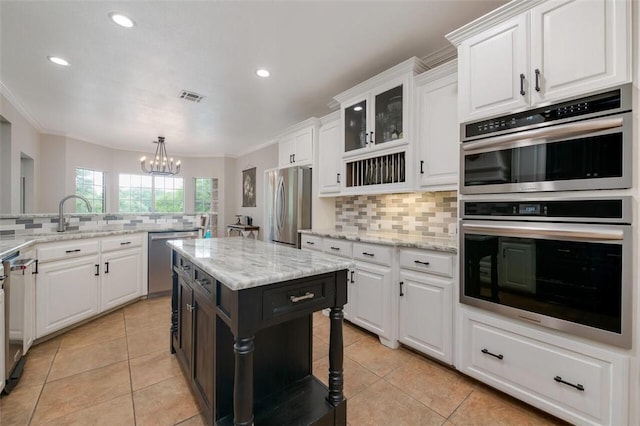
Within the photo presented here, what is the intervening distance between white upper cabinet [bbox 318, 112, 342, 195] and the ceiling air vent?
5.19 ft

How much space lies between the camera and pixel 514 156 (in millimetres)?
1613

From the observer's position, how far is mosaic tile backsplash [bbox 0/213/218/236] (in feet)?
8.39

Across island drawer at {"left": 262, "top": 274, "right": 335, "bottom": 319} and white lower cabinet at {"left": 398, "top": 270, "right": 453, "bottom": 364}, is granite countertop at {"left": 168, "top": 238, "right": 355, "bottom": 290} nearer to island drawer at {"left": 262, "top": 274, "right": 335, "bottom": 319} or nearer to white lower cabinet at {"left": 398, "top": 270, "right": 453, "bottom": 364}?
island drawer at {"left": 262, "top": 274, "right": 335, "bottom": 319}

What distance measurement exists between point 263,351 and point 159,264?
286cm

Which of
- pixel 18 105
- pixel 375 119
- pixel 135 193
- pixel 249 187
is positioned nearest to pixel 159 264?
pixel 18 105

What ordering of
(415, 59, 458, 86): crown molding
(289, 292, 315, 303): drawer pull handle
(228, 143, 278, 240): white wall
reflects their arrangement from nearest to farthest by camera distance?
(289, 292, 315, 303): drawer pull handle
(415, 59, 458, 86): crown molding
(228, 143, 278, 240): white wall

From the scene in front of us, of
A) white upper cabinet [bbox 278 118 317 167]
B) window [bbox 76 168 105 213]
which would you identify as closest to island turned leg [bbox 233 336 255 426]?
white upper cabinet [bbox 278 118 317 167]

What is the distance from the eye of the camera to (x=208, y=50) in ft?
7.79

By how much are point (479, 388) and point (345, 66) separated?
9.33 feet

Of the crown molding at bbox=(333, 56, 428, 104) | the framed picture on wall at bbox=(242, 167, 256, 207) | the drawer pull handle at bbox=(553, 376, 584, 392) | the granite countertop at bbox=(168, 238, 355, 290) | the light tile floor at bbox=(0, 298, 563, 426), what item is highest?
the crown molding at bbox=(333, 56, 428, 104)

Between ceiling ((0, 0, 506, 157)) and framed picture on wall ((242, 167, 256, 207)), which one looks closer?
ceiling ((0, 0, 506, 157))

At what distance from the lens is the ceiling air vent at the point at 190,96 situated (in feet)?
10.7

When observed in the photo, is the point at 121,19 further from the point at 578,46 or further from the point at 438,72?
the point at 578,46

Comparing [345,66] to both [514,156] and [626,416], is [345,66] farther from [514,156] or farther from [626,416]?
[626,416]
